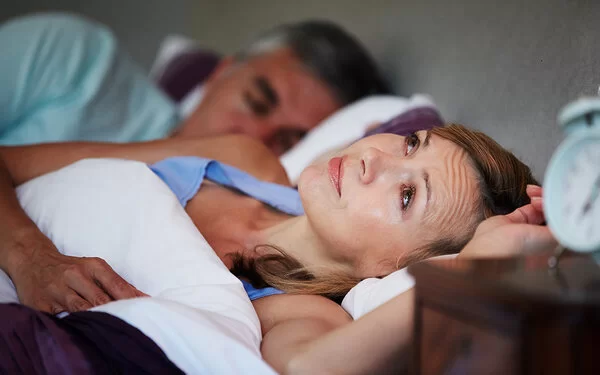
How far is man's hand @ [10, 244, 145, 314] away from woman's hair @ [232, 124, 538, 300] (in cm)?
31

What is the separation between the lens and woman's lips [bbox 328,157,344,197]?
1.30 metres

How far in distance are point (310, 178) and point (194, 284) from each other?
0.32m

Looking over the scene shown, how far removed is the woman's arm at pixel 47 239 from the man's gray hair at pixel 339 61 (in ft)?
2.37

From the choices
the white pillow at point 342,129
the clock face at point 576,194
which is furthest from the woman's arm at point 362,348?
the white pillow at point 342,129

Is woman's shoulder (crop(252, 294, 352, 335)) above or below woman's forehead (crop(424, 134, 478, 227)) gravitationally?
below

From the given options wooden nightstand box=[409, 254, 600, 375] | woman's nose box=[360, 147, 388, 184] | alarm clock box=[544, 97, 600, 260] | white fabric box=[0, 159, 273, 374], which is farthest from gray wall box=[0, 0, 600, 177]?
white fabric box=[0, 159, 273, 374]

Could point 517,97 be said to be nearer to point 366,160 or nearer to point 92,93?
point 366,160

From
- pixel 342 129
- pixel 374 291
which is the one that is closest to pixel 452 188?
pixel 374 291

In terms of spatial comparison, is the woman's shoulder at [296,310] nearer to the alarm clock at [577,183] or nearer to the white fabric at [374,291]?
the white fabric at [374,291]

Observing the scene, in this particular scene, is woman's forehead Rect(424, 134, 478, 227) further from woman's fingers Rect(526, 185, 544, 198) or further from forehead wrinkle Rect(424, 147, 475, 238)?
woman's fingers Rect(526, 185, 544, 198)

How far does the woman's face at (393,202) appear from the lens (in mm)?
1243

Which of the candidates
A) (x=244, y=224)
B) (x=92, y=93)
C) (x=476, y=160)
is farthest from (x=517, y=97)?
(x=92, y=93)

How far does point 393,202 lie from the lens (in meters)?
1.24

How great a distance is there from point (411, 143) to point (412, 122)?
34 cm
